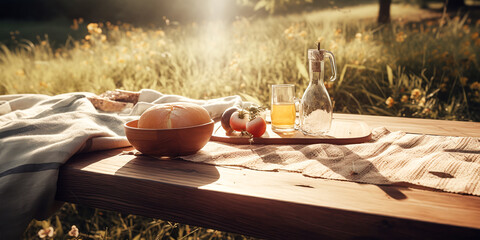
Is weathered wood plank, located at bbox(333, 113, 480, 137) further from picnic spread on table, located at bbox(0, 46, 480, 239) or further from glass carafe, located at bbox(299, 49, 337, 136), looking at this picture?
glass carafe, located at bbox(299, 49, 337, 136)

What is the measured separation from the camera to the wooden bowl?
1092mm

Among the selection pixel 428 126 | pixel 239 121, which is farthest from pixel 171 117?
pixel 428 126

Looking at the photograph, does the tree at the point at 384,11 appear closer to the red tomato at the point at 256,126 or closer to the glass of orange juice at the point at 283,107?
the glass of orange juice at the point at 283,107

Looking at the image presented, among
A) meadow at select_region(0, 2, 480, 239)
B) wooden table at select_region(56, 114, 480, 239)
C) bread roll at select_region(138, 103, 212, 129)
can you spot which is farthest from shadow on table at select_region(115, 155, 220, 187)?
meadow at select_region(0, 2, 480, 239)

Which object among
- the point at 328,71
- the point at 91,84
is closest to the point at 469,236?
the point at 328,71

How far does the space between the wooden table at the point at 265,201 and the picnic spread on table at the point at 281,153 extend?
5 centimetres

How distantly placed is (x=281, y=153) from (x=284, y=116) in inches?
10.9

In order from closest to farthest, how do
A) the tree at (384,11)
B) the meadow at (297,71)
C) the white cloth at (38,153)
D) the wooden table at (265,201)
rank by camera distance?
the wooden table at (265,201)
the white cloth at (38,153)
the meadow at (297,71)
the tree at (384,11)

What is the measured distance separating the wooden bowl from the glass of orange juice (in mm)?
352

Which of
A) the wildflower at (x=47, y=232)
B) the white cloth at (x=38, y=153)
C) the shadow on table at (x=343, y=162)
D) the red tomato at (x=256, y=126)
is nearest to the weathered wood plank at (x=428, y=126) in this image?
the shadow on table at (x=343, y=162)

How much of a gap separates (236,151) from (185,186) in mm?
310

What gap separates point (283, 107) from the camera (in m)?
1.41

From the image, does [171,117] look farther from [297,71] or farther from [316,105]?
[297,71]

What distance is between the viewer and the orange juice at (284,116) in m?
1.41
